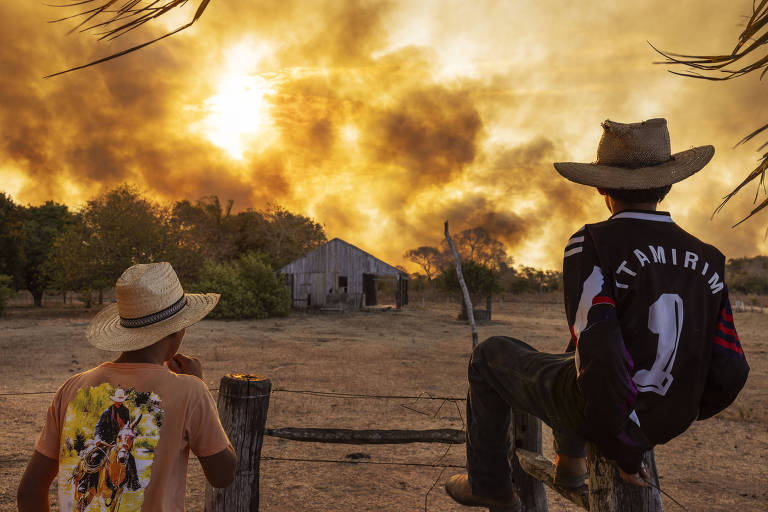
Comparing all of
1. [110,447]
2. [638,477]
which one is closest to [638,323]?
[638,477]

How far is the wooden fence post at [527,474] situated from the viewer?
3299 mm

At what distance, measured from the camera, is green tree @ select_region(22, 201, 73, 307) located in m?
36.9

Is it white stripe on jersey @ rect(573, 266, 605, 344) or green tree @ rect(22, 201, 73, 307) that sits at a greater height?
green tree @ rect(22, 201, 73, 307)

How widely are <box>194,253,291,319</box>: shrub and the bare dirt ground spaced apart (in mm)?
8256

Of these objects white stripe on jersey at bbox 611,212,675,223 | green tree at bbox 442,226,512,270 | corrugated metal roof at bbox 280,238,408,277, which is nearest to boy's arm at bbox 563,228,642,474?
white stripe on jersey at bbox 611,212,675,223

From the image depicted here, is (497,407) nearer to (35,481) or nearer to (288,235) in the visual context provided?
(35,481)

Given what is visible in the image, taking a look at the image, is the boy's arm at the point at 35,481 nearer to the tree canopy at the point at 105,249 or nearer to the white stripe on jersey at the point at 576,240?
the white stripe on jersey at the point at 576,240

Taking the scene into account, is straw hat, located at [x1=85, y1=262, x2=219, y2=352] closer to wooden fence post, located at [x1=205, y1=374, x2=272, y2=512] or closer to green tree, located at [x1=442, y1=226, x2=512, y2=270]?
wooden fence post, located at [x1=205, y1=374, x2=272, y2=512]

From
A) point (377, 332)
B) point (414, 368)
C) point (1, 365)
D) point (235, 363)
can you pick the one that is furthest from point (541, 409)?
point (377, 332)

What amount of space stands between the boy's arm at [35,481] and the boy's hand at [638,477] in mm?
2178

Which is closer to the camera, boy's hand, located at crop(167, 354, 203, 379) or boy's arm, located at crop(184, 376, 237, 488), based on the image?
boy's arm, located at crop(184, 376, 237, 488)

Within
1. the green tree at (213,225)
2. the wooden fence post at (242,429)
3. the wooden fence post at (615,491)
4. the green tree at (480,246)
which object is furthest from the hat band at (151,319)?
the green tree at (480,246)

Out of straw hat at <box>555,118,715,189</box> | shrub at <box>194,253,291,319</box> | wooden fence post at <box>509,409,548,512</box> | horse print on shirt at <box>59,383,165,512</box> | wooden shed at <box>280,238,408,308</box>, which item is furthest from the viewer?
wooden shed at <box>280,238,408,308</box>

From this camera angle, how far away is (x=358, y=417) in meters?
8.24
